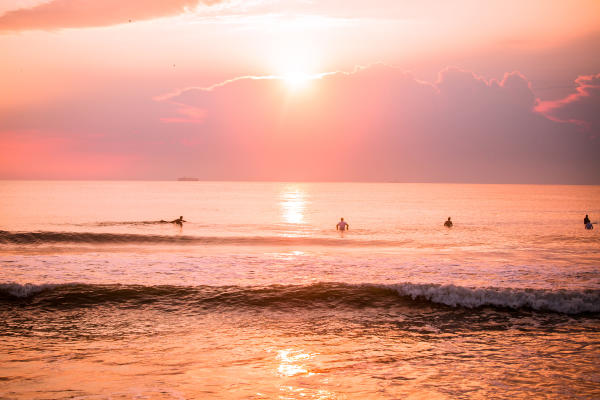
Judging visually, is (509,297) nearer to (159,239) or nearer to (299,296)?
(299,296)

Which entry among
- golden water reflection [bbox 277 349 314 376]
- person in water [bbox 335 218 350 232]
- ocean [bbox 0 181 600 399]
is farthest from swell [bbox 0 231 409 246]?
golden water reflection [bbox 277 349 314 376]

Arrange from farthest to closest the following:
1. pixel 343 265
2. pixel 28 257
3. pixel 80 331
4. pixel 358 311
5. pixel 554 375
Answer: pixel 28 257 → pixel 343 265 → pixel 358 311 → pixel 80 331 → pixel 554 375

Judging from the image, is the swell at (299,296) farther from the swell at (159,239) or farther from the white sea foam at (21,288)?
the swell at (159,239)

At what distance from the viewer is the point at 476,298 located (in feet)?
56.5

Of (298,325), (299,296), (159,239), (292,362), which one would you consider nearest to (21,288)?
(299,296)

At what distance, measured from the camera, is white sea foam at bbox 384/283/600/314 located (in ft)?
53.2

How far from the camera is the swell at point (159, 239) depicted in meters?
38.0

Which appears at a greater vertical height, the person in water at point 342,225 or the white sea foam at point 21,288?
the person in water at point 342,225

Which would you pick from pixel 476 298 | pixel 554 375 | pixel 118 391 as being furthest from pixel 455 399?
pixel 476 298

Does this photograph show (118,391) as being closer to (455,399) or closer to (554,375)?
(455,399)

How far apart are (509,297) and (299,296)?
8.46 metres

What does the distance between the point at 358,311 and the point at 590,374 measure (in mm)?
7769

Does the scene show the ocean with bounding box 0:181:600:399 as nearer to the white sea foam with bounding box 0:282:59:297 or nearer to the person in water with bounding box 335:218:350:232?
the white sea foam with bounding box 0:282:59:297

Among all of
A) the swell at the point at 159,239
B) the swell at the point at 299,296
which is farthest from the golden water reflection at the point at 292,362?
the swell at the point at 159,239
